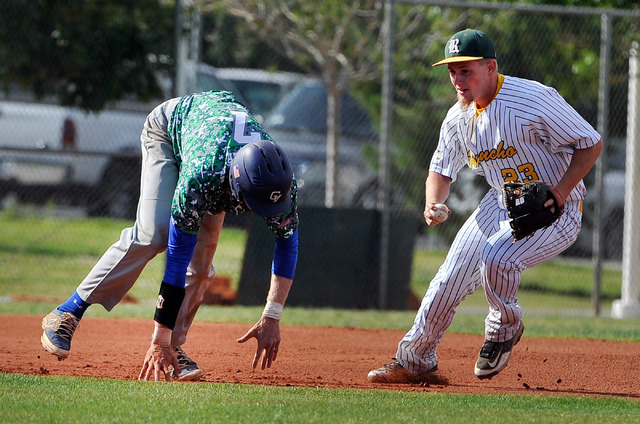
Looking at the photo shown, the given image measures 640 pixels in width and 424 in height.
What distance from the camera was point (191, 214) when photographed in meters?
4.91

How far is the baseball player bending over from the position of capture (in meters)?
4.84

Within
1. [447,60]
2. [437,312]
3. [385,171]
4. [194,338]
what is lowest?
[194,338]

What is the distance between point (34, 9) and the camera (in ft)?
33.8

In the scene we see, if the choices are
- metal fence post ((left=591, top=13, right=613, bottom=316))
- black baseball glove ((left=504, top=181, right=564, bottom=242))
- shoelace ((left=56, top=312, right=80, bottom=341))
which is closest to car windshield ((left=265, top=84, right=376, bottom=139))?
metal fence post ((left=591, top=13, right=613, bottom=316))

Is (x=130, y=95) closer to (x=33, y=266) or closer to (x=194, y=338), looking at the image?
(x=33, y=266)

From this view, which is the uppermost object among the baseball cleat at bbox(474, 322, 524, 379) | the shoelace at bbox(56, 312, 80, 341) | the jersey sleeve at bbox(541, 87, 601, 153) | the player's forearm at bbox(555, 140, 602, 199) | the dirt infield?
the jersey sleeve at bbox(541, 87, 601, 153)

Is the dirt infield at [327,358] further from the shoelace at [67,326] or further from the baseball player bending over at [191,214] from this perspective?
the baseball player bending over at [191,214]

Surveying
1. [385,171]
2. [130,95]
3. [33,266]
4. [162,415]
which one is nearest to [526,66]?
[385,171]

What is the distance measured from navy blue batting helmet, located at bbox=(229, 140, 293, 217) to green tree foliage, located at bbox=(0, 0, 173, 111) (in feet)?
20.2

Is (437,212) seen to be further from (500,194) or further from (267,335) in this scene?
(267,335)

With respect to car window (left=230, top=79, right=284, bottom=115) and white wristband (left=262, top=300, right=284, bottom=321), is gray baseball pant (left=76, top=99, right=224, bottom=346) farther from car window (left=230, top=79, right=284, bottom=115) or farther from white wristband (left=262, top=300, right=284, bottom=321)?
car window (left=230, top=79, right=284, bottom=115)

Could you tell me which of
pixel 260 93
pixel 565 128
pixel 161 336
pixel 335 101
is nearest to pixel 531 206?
pixel 565 128

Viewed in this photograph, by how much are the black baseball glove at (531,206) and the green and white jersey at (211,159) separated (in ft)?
4.08

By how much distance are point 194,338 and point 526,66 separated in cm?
565
